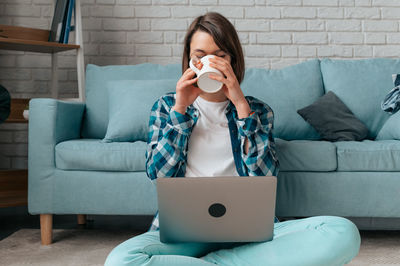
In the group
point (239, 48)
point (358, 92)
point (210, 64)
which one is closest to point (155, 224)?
point (210, 64)

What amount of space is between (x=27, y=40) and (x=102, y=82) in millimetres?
484

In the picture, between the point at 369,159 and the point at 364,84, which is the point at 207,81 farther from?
the point at 364,84

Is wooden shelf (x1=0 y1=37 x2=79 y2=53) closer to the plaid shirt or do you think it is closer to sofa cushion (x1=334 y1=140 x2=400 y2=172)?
the plaid shirt

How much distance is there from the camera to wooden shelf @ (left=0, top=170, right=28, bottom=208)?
2.27 m

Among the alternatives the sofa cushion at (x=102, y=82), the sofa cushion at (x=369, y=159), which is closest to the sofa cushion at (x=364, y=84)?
the sofa cushion at (x=369, y=159)

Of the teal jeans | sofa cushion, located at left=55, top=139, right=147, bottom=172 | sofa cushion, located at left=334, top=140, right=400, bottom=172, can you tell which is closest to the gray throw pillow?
sofa cushion, located at left=334, top=140, right=400, bottom=172

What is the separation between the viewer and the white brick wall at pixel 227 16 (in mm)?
2916

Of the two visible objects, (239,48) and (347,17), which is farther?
(347,17)

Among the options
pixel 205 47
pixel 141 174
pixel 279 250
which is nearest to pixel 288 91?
pixel 141 174

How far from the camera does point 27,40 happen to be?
252 centimetres

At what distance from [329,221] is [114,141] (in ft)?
4.33

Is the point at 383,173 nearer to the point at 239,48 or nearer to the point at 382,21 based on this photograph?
the point at 239,48

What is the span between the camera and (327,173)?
1877 millimetres

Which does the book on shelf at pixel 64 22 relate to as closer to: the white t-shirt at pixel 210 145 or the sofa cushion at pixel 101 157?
the sofa cushion at pixel 101 157
